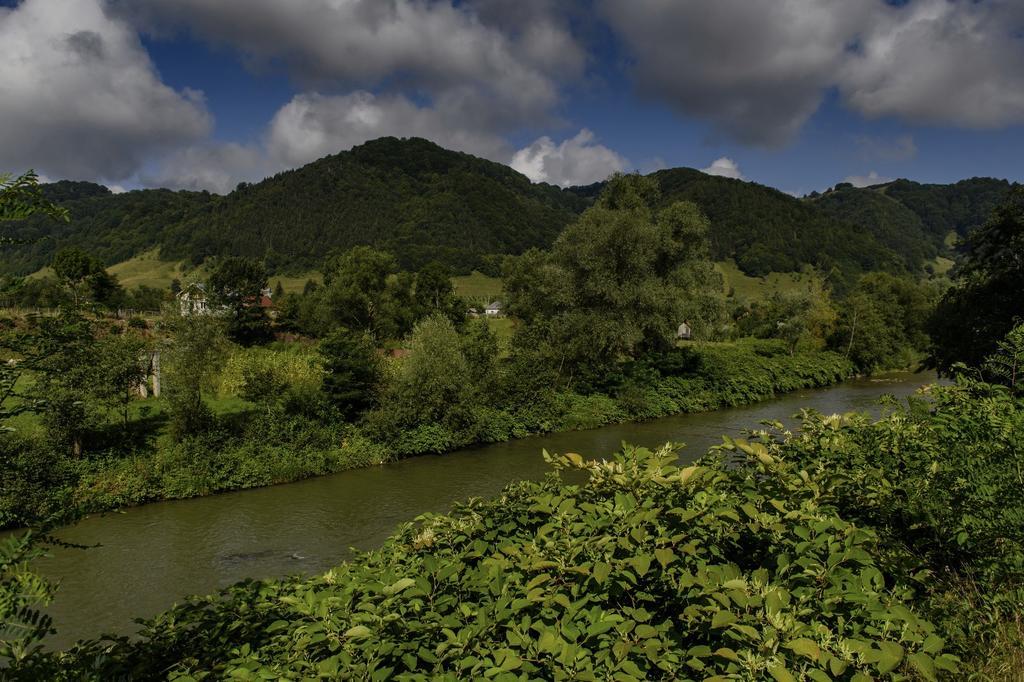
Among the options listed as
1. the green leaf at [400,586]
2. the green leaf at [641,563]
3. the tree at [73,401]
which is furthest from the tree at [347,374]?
the green leaf at [641,563]

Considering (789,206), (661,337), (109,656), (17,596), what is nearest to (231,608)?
(109,656)

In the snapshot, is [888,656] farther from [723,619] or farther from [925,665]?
[723,619]

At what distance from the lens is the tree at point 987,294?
51.6 ft

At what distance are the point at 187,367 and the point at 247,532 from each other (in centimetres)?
704

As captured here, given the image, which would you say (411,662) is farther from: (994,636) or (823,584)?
(994,636)

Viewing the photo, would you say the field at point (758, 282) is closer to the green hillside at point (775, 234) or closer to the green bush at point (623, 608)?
the green hillside at point (775, 234)

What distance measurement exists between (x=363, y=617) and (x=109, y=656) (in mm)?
1904

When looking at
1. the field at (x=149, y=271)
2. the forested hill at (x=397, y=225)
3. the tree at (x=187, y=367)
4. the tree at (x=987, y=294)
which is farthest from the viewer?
the forested hill at (x=397, y=225)

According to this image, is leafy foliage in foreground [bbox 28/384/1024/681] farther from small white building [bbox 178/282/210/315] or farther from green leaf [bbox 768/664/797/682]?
small white building [bbox 178/282/210/315]

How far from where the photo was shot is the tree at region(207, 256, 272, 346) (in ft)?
134

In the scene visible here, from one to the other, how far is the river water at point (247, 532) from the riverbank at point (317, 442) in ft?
1.99

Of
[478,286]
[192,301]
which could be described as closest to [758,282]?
[478,286]

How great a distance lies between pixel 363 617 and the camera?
2.89 meters

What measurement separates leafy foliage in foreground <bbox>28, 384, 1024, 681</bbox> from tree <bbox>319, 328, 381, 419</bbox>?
61.1 feet
